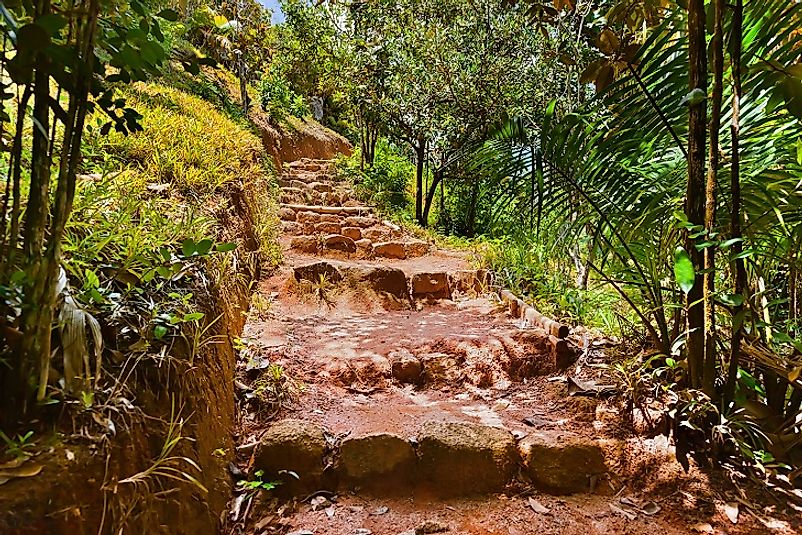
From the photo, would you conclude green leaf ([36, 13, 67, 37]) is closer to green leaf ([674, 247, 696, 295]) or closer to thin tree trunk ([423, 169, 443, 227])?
green leaf ([674, 247, 696, 295])

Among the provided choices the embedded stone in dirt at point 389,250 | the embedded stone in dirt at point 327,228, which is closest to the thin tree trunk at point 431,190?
the embedded stone in dirt at point 389,250

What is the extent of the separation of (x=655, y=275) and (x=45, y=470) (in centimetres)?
161

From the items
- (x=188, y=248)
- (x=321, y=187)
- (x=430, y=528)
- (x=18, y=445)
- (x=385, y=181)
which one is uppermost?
(x=385, y=181)

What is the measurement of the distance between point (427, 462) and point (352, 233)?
13.6 feet

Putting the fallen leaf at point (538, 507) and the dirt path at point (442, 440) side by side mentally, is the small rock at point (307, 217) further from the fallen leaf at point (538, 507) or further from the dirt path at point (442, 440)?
the fallen leaf at point (538, 507)

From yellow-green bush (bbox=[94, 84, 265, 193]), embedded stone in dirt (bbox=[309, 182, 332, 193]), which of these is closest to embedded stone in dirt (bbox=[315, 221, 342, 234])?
yellow-green bush (bbox=[94, 84, 265, 193])

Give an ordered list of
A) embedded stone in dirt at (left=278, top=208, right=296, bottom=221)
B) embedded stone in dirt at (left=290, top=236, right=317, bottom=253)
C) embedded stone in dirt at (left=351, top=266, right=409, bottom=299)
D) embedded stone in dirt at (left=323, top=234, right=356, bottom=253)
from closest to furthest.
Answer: embedded stone in dirt at (left=351, top=266, right=409, bottom=299) → embedded stone in dirt at (left=290, top=236, right=317, bottom=253) → embedded stone in dirt at (left=323, top=234, right=356, bottom=253) → embedded stone in dirt at (left=278, top=208, right=296, bottom=221)

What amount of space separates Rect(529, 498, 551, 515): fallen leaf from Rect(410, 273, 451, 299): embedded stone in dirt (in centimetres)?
262

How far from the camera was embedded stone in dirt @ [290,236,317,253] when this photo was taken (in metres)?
4.74

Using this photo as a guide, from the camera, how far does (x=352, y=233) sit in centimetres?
553

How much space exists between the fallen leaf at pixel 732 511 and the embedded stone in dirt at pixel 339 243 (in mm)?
4048

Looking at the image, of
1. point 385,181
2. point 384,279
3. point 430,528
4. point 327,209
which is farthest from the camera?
point 385,181

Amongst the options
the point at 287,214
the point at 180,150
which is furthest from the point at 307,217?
the point at 180,150

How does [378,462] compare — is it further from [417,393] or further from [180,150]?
[180,150]
